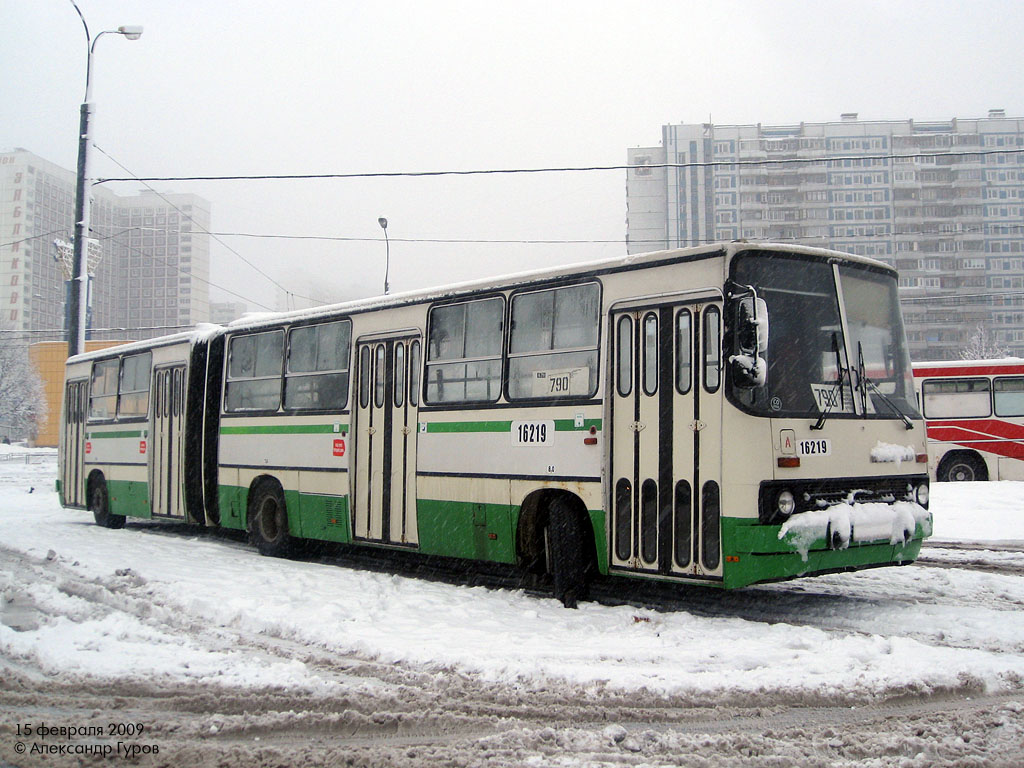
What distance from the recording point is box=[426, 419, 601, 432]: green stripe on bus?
8.63 meters

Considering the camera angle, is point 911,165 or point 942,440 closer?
point 942,440

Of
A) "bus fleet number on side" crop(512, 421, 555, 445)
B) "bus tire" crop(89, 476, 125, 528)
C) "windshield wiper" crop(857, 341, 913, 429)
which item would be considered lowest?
"bus tire" crop(89, 476, 125, 528)

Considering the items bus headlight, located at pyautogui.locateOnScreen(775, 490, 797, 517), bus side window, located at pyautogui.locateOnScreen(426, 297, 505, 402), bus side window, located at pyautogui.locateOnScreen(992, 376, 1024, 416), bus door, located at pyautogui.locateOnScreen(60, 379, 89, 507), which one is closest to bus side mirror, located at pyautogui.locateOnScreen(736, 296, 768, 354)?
bus headlight, located at pyautogui.locateOnScreen(775, 490, 797, 517)

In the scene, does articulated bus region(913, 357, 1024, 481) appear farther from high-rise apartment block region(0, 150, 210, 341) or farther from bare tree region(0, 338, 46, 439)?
bare tree region(0, 338, 46, 439)

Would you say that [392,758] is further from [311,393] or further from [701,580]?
[311,393]

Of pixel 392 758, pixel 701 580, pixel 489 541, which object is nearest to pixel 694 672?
pixel 701 580

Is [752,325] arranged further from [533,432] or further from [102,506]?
[102,506]

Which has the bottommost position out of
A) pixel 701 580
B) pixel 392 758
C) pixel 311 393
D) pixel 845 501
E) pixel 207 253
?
pixel 392 758

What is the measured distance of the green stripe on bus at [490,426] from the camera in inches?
340

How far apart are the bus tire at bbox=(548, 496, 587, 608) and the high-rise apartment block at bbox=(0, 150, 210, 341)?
7421 centimetres

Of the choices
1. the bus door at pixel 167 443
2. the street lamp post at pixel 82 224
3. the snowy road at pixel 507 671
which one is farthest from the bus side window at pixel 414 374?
the street lamp post at pixel 82 224

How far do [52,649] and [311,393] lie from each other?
5.68m

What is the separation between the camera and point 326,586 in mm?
9523

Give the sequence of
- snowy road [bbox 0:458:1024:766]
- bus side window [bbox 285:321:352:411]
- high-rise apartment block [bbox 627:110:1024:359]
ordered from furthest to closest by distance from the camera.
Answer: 1. high-rise apartment block [bbox 627:110:1024:359]
2. bus side window [bbox 285:321:352:411]
3. snowy road [bbox 0:458:1024:766]
